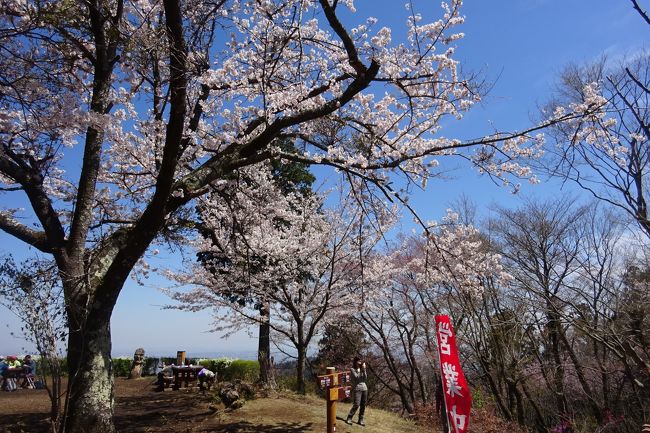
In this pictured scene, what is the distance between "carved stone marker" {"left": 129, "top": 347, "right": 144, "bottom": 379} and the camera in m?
17.0

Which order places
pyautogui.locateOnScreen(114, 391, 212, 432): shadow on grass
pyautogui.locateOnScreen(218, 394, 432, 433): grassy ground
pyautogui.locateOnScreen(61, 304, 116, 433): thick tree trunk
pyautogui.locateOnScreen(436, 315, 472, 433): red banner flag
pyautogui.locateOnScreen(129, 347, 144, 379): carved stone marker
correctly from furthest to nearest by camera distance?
pyautogui.locateOnScreen(129, 347, 144, 379): carved stone marker, pyautogui.locateOnScreen(218, 394, 432, 433): grassy ground, pyautogui.locateOnScreen(114, 391, 212, 432): shadow on grass, pyautogui.locateOnScreen(436, 315, 472, 433): red banner flag, pyautogui.locateOnScreen(61, 304, 116, 433): thick tree trunk


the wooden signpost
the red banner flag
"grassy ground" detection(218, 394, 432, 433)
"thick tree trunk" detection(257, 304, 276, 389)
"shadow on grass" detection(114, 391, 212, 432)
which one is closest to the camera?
the red banner flag

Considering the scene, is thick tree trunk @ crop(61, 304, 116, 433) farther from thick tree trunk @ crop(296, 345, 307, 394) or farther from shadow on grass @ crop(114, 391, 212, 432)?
thick tree trunk @ crop(296, 345, 307, 394)

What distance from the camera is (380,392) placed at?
885 inches

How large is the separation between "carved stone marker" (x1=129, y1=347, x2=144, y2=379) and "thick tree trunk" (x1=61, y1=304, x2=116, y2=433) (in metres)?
13.0

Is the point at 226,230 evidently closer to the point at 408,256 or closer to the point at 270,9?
the point at 270,9

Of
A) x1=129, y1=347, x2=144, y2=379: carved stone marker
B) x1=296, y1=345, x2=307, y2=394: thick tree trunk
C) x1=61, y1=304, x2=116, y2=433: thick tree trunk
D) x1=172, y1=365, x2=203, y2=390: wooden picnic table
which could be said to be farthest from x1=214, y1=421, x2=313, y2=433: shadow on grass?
x1=129, y1=347, x2=144, y2=379: carved stone marker

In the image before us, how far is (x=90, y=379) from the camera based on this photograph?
202 inches

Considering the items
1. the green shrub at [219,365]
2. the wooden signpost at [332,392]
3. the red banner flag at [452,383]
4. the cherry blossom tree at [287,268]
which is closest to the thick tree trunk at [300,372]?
the cherry blossom tree at [287,268]

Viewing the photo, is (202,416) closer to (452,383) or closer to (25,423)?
(25,423)

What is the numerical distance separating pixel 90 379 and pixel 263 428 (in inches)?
135

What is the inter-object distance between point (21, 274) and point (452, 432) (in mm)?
5466

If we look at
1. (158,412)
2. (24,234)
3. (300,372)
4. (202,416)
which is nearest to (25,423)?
(158,412)

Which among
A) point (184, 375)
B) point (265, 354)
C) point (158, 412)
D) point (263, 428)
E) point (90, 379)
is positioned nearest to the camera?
point (90, 379)
